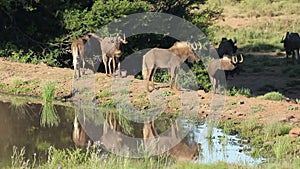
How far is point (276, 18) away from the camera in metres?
39.3

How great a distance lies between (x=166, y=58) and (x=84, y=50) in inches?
134

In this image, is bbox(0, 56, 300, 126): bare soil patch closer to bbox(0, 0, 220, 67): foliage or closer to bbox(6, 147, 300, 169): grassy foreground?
bbox(0, 0, 220, 67): foliage

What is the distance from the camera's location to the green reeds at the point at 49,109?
12.7 meters

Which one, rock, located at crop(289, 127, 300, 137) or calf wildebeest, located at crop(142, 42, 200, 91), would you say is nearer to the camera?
rock, located at crop(289, 127, 300, 137)

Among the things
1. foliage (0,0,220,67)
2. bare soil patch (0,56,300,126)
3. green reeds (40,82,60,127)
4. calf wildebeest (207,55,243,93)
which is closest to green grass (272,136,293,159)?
bare soil patch (0,56,300,126)

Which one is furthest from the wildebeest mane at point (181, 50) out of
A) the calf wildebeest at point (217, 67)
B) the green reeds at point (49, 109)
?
the green reeds at point (49, 109)

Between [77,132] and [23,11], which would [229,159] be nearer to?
[77,132]

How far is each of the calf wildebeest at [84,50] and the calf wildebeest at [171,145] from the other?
17.4 feet

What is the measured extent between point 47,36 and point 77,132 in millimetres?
9051

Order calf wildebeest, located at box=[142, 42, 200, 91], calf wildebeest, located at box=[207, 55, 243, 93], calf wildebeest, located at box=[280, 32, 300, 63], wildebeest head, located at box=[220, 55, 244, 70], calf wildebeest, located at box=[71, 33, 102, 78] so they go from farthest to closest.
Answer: calf wildebeest, located at box=[280, 32, 300, 63], calf wildebeest, located at box=[71, 33, 102, 78], wildebeest head, located at box=[220, 55, 244, 70], calf wildebeest, located at box=[207, 55, 243, 93], calf wildebeest, located at box=[142, 42, 200, 91]

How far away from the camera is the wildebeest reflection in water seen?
403 inches

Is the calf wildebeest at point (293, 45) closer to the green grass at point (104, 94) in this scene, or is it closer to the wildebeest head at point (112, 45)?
the wildebeest head at point (112, 45)

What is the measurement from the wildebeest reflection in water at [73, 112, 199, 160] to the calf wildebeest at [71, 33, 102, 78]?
4.37 metres

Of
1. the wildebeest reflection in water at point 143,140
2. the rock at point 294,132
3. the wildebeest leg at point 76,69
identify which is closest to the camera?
the wildebeest reflection in water at point 143,140
